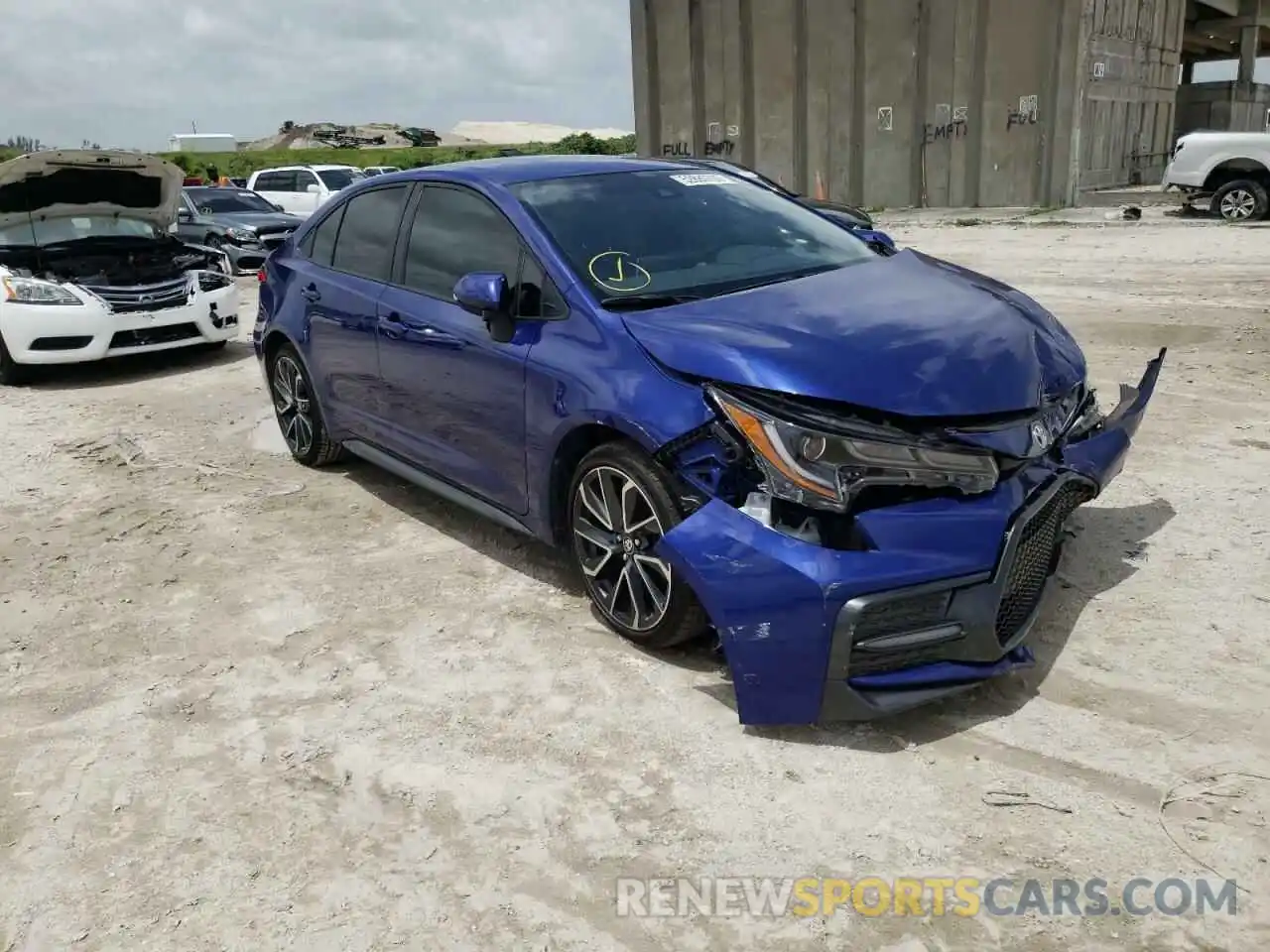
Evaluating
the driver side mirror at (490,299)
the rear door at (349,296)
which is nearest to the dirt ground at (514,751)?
the rear door at (349,296)

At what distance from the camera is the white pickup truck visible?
15.6 m

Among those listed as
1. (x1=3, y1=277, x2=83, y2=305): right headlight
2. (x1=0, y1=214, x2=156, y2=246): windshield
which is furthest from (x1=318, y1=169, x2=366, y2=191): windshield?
(x1=3, y1=277, x2=83, y2=305): right headlight

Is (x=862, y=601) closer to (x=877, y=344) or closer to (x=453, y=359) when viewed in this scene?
(x=877, y=344)

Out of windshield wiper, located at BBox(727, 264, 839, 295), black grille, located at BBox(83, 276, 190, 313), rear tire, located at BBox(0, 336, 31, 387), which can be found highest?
windshield wiper, located at BBox(727, 264, 839, 295)

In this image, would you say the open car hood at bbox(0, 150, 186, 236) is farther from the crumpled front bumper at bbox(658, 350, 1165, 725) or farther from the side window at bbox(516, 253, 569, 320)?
the crumpled front bumper at bbox(658, 350, 1165, 725)

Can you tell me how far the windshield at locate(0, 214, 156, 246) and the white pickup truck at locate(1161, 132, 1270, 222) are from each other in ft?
48.5

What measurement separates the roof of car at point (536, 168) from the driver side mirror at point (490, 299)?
663 millimetres

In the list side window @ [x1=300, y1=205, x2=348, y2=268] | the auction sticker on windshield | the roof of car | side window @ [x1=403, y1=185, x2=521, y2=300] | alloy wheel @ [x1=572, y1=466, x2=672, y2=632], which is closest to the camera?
alloy wheel @ [x1=572, y1=466, x2=672, y2=632]

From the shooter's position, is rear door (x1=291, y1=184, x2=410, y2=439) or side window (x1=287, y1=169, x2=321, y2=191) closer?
rear door (x1=291, y1=184, x2=410, y2=439)

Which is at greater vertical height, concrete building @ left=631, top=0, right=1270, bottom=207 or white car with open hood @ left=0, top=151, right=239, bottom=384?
concrete building @ left=631, top=0, right=1270, bottom=207

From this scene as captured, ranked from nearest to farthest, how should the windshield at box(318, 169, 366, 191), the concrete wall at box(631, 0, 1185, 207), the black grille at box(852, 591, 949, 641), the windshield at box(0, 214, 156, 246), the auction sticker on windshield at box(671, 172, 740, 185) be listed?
the black grille at box(852, 591, 949, 641)
the auction sticker on windshield at box(671, 172, 740, 185)
the windshield at box(0, 214, 156, 246)
the windshield at box(318, 169, 366, 191)
the concrete wall at box(631, 0, 1185, 207)

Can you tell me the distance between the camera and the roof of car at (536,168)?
4.52 m

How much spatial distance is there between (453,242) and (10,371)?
21.1 feet

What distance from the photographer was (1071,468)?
11.3 feet
